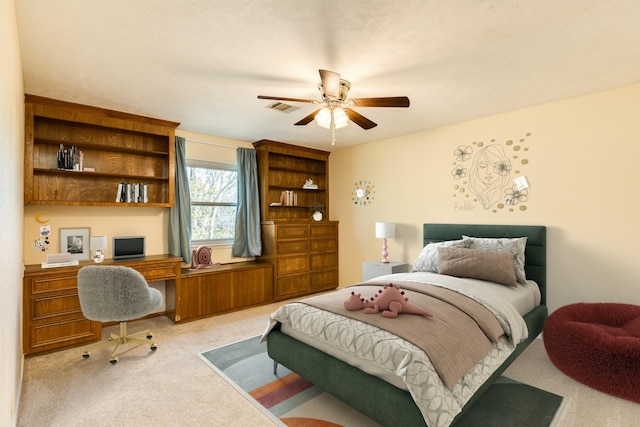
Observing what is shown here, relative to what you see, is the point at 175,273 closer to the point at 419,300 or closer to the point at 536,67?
the point at 419,300

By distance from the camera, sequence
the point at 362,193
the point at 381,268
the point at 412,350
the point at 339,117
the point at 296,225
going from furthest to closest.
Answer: the point at 362,193 → the point at 296,225 → the point at 381,268 → the point at 339,117 → the point at 412,350

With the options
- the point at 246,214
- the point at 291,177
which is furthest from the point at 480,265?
the point at 291,177

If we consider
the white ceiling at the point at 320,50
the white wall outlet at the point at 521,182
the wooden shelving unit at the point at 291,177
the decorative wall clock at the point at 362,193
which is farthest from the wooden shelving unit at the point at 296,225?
the white wall outlet at the point at 521,182

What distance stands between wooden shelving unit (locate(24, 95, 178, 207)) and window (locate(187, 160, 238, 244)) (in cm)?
51

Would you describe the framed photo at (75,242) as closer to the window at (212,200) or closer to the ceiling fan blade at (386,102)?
the window at (212,200)

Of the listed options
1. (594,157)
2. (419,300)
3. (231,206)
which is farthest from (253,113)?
(594,157)

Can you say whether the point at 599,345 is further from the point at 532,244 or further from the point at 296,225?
the point at 296,225

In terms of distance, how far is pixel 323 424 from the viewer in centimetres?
202

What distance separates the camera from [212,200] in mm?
4836

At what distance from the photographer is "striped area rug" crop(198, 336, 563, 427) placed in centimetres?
204

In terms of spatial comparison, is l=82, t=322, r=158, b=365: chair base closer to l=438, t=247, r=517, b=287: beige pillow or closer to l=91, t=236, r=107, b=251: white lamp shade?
l=91, t=236, r=107, b=251: white lamp shade

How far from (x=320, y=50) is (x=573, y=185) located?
2948 mm

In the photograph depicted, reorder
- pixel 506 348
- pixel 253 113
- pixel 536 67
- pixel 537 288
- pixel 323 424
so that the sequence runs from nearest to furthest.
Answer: pixel 323 424 < pixel 506 348 < pixel 536 67 < pixel 537 288 < pixel 253 113

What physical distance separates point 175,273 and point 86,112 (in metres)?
2.02
